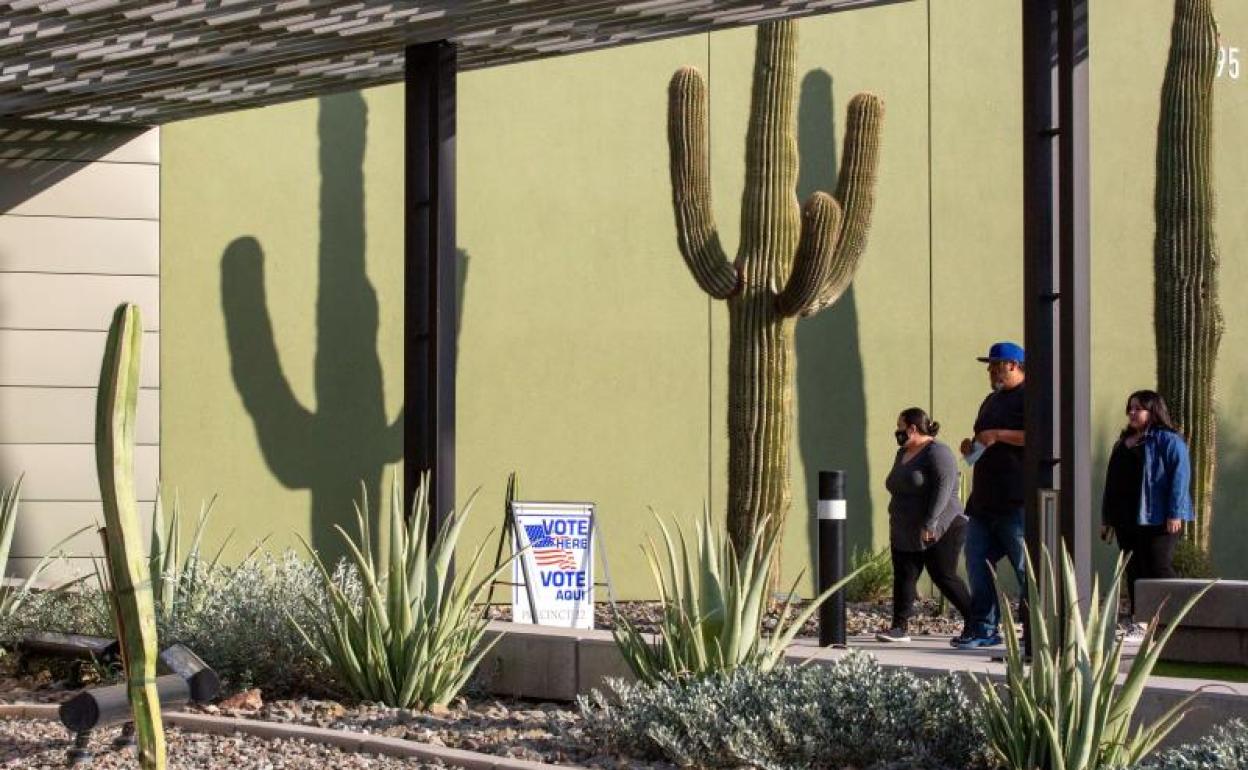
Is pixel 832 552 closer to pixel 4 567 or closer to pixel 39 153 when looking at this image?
pixel 4 567

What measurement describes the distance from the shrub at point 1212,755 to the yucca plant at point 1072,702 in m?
0.18

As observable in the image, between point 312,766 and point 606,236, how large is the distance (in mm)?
8672

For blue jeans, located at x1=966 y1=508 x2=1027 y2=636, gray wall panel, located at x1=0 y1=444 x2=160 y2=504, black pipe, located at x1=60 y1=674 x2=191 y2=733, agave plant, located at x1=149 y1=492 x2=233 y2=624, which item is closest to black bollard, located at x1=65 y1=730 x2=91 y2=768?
black pipe, located at x1=60 y1=674 x2=191 y2=733

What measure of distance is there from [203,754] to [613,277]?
8.40 m

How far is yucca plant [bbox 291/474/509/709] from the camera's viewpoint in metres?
8.60

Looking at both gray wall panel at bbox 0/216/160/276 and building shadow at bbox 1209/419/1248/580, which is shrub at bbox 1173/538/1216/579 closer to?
building shadow at bbox 1209/419/1248/580

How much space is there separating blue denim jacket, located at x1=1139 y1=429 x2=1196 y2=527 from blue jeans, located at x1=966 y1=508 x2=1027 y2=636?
1.23 meters

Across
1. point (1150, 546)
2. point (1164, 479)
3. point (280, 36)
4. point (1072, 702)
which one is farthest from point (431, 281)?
point (1072, 702)

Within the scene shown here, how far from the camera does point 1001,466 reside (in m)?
10.9

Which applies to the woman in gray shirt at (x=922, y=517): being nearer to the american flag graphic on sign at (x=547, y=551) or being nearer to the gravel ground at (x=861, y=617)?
the gravel ground at (x=861, y=617)

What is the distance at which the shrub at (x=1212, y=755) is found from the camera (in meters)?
6.05

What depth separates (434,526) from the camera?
10680mm

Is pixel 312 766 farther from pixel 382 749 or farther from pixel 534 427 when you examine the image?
pixel 534 427

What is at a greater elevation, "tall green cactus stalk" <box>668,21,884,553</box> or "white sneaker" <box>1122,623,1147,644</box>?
"tall green cactus stalk" <box>668,21,884,553</box>
